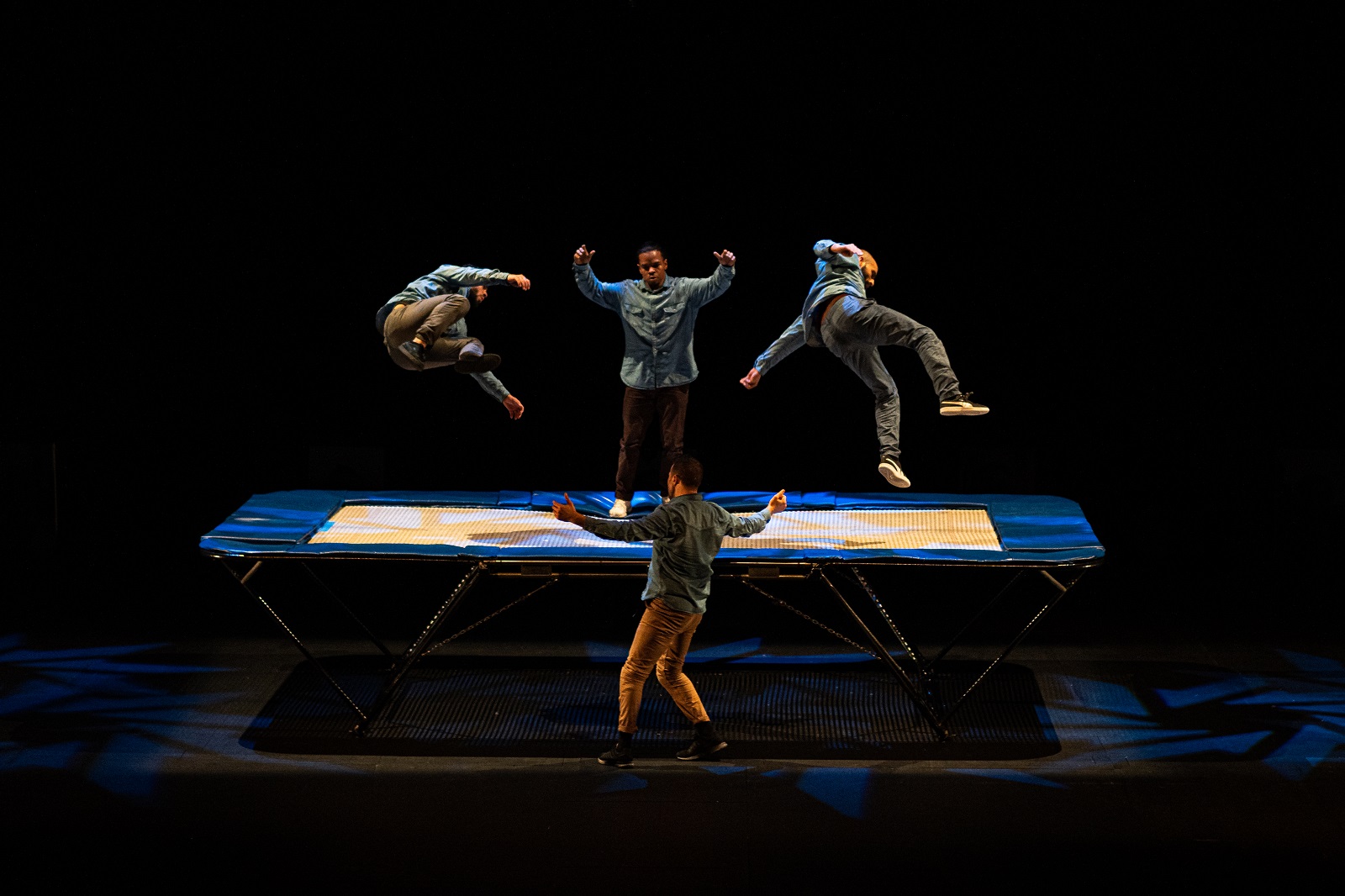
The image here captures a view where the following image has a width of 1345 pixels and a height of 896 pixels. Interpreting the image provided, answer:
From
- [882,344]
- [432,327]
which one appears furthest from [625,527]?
[882,344]

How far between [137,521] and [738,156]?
3748mm

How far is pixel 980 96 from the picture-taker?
20.9 ft

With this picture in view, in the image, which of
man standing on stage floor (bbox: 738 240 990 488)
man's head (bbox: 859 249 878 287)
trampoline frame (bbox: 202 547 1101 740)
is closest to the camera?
trampoline frame (bbox: 202 547 1101 740)

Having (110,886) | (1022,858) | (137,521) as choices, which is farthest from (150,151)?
(1022,858)

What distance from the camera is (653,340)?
595 centimetres

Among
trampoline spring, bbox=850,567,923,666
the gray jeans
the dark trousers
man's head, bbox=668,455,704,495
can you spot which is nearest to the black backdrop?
the dark trousers

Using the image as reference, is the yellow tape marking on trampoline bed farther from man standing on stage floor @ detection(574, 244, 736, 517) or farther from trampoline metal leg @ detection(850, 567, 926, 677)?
man standing on stage floor @ detection(574, 244, 736, 517)

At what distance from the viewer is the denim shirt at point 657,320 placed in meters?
5.91

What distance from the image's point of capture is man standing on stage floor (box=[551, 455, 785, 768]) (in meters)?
4.96

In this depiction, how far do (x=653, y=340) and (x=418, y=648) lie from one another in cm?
162

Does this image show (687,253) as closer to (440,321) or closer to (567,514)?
(440,321)

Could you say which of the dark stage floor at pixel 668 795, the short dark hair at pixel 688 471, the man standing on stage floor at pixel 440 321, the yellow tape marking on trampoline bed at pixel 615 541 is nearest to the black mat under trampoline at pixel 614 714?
the dark stage floor at pixel 668 795

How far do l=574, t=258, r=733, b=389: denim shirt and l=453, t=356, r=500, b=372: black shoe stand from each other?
0.55 metres

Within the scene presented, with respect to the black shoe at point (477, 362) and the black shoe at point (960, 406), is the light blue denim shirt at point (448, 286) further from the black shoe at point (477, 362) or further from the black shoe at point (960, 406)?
the black shoe at point (960, 406)
